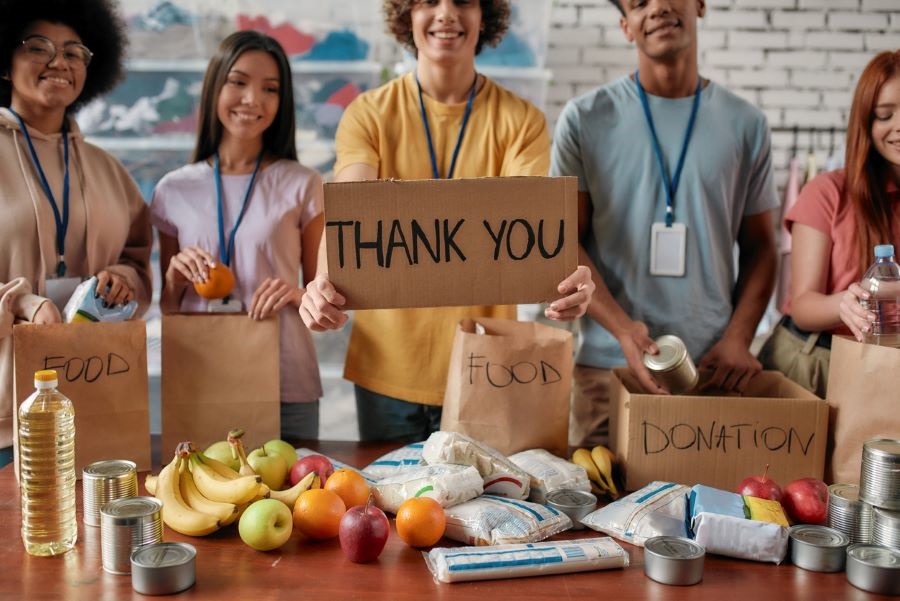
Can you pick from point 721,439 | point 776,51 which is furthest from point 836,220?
point 776,51

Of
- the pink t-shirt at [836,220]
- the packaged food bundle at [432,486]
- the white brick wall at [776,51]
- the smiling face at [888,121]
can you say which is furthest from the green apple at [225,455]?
the white brick wall at [776,51]

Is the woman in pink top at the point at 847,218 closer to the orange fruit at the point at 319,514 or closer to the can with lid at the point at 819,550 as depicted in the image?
the can with lid at the point at 819,550

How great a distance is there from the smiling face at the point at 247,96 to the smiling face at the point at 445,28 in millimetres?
395

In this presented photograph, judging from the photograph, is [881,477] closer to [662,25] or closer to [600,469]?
[600,469]

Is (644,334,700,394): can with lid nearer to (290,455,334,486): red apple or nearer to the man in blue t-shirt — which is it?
the man in blue t-shirt

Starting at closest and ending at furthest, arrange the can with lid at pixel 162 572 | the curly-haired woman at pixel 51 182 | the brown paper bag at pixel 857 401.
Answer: the can with lid at pixel 162 572 < the brown paper bag at pixel 857 401 < the curly-haired woman at pixel 51 182

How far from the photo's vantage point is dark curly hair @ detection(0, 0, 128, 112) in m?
1.92

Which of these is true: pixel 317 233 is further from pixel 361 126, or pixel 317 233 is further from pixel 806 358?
pixel 806 358

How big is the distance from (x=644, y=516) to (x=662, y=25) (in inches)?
47.4

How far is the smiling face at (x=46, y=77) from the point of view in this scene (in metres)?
1.90

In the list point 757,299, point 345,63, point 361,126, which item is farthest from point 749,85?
point 361,126

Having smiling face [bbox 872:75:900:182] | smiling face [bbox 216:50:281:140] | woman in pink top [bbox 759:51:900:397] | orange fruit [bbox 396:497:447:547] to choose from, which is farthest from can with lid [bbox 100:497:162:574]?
smiling face [bbox 872:75:900:182]

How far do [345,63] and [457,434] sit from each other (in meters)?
2.52

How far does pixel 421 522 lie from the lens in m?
1.33
